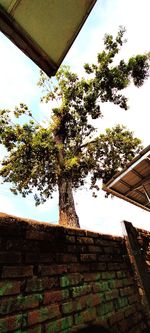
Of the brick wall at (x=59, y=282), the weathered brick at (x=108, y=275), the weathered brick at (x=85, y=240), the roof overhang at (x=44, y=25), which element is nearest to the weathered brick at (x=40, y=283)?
the brick wall at (x=59, y=282)

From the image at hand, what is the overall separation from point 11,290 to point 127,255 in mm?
2028

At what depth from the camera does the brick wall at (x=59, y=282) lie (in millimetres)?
1624

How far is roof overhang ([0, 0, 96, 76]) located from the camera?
157cm

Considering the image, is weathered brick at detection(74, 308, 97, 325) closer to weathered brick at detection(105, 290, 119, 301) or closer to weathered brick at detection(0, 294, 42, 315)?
weathered brick at detection(105, 290, 119, 301)

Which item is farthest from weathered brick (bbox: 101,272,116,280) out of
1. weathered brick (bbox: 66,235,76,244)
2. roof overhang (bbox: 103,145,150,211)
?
roof overhang (bbox: 103,145,150,211)

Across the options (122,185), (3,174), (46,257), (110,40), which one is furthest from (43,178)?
(46,257)

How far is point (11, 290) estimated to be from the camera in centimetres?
160

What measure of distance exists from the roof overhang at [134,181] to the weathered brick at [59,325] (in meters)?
3.93

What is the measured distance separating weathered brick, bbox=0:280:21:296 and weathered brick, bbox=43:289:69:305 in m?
0.29

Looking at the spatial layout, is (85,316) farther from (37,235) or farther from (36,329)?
(37,235)

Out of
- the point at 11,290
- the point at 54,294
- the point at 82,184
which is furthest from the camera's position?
the point at 82,184

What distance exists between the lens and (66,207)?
725cm

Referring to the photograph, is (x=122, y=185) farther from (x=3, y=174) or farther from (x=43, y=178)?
(x=3, y=174)

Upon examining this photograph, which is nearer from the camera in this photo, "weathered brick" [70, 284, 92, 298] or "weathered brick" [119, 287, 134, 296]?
"weathered brick" [70, 284, 92, 298]
